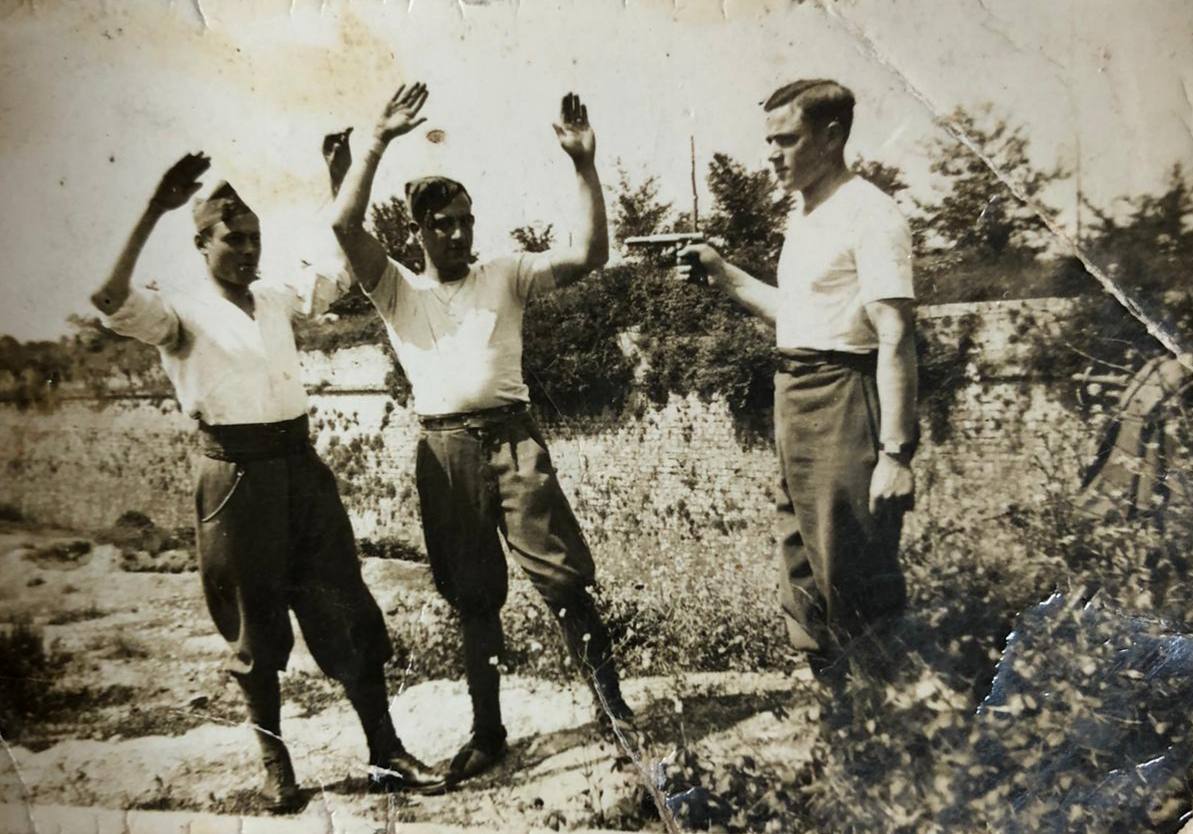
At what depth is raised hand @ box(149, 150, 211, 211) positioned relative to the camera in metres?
2.69

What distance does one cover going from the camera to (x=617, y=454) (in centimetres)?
260

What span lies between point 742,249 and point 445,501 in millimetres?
1127

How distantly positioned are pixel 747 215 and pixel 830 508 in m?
0.85

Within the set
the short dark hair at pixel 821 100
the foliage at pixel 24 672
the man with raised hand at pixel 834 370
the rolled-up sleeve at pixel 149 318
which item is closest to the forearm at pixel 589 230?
the man with raised hand at pixel 834 370

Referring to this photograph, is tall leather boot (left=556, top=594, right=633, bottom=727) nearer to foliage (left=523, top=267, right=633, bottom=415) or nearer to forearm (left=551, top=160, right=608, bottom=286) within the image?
foliage (left=523, top=267, right=633, bottom=415)

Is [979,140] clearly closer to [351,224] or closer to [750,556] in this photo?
[750,556]

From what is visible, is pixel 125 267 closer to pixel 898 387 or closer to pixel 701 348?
pixel 701 348

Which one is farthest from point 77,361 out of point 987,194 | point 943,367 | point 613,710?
point 987,194

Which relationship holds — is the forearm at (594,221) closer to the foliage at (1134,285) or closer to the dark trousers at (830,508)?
the dark trousers at (830,508)

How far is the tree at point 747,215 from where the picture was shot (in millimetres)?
2514

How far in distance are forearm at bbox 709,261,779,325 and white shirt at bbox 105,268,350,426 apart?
1.11 metres

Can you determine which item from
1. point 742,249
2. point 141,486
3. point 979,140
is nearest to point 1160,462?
point 979,140

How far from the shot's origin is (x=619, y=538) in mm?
2604

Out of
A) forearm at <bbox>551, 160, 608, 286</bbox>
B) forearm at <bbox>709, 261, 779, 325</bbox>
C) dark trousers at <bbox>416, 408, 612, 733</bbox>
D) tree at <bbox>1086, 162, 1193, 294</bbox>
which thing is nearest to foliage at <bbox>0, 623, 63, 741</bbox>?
dark trousers at <bbox>416, 408, 612, 733</bbox>
